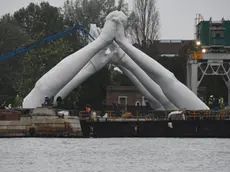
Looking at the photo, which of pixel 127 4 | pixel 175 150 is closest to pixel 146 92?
pixel 175 150

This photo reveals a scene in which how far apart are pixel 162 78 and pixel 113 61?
17.3ft

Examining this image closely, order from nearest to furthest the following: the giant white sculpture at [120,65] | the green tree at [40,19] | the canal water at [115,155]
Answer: the canal water at [115,155] < the giant white sculpture at [120,65] < the green tree at [40,19]

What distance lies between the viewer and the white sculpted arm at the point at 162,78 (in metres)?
104

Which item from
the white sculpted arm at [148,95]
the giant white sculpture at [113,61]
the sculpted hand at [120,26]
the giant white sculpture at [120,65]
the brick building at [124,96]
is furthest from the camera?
the brick building at [124,96]

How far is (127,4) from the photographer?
6590 inches

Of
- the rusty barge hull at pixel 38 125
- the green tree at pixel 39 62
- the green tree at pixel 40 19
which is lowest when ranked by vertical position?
the rusty barge hull at pixel 38 125

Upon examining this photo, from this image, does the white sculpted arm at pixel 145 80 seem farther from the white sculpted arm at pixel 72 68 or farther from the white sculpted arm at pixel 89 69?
the white sculpted arm at pixel 72 68

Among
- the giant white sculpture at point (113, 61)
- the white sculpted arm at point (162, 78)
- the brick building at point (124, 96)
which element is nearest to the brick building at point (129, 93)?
the brick building at point (124, 96)

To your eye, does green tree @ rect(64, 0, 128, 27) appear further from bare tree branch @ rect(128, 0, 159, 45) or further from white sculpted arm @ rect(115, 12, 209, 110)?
white sculpted arm @ rect(115, 12, 209, 110)

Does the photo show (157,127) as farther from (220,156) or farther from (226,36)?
(226,36)

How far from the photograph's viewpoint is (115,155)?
71.1m

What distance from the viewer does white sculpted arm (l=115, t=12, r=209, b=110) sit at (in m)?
104

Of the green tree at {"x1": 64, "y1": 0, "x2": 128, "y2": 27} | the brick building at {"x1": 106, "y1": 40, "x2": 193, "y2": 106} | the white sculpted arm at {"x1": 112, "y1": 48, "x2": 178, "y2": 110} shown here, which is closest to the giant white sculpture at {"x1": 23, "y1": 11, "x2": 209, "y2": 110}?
the white sculpted arm at {"x1": 112, "y1": 48, "x2": 178, "y2": 110}

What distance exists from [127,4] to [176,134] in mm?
77836
